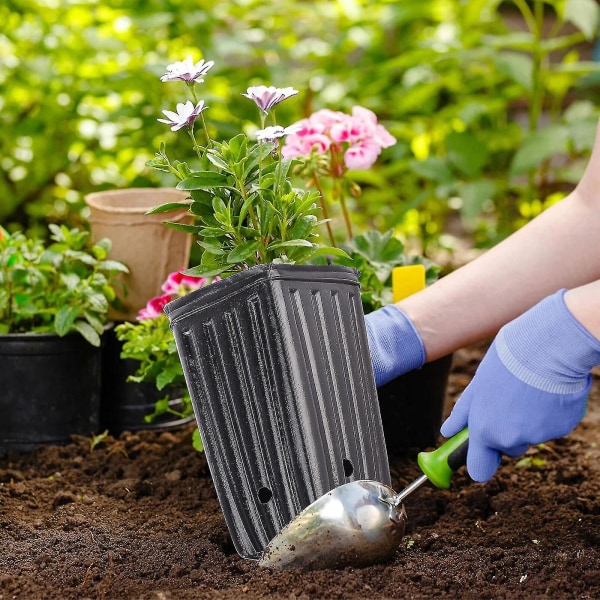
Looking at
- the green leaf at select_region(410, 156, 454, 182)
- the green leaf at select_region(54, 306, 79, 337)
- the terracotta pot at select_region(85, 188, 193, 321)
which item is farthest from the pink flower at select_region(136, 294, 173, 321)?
the green leaf at select_region(410, 156, 454, 182)

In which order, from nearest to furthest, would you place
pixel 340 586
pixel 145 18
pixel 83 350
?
pixel 340 586, pixel 83 350, pixel 145 18

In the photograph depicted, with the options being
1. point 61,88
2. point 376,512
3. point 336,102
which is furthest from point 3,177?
point 376,512

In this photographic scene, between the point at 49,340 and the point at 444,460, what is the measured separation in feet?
2.79

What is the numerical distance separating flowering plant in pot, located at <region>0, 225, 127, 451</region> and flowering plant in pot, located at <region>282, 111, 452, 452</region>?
466 millimetres

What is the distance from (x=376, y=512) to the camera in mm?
1263

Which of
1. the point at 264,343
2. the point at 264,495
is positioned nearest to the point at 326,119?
the point at 264,343

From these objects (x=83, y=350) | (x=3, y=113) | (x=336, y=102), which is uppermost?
(x=3, y=113)

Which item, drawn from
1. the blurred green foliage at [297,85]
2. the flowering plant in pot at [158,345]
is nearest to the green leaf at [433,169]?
the blurred green foliage at [297,85]

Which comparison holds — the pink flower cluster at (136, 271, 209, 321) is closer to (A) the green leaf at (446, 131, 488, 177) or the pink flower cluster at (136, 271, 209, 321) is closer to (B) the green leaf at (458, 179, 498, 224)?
(B) the green leaf at (458, 179, 498, 224)

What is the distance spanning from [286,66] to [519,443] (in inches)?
68.8

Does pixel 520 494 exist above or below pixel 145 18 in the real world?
below

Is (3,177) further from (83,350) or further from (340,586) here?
(340,586)

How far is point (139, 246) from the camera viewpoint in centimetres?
196

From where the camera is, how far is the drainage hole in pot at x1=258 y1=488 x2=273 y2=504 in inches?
50.9
